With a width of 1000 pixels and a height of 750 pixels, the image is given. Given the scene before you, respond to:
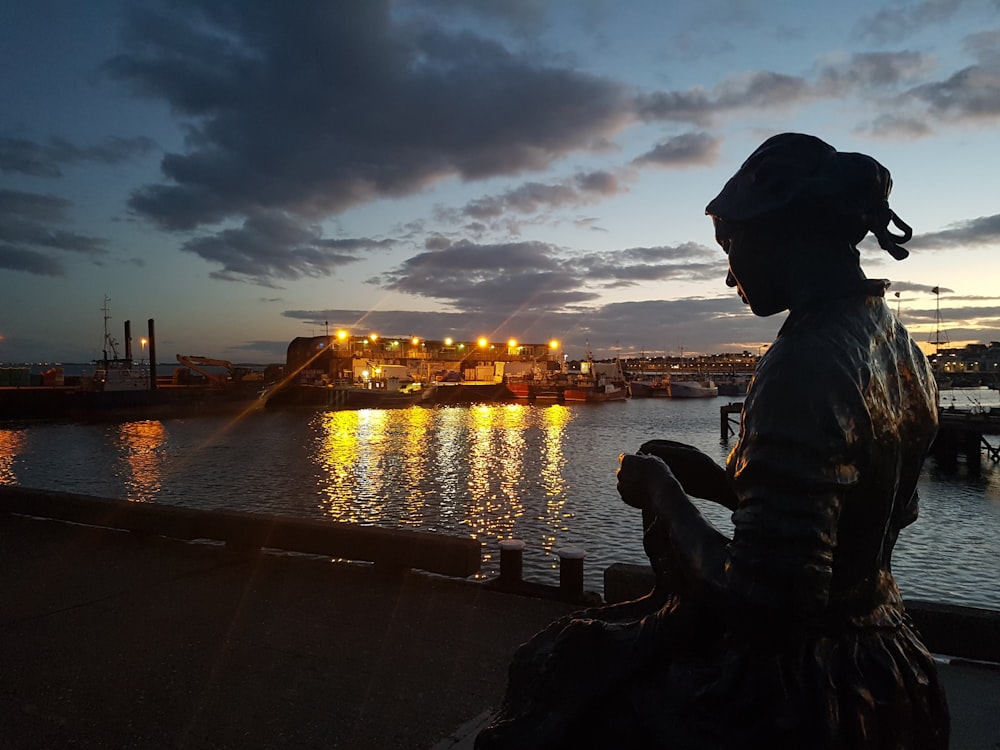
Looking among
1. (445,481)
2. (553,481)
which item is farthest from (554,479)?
(445,481)

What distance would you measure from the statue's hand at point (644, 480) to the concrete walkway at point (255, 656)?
3014mm

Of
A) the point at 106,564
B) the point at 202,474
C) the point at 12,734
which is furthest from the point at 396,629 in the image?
the point at 202,474

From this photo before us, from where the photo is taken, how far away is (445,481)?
83.7 ft

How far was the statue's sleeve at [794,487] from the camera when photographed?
1.54m

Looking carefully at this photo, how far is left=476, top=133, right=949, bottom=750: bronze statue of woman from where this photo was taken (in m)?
1.59

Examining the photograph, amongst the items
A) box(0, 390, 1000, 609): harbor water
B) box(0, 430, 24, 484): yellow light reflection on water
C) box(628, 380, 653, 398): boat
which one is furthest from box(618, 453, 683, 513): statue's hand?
box(628, 380, 653, 398): boat

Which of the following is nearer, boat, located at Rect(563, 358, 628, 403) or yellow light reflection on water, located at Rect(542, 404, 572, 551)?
yellow light reflection on water, located at Rect(542, 404, 572, 551)

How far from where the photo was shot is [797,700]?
1.69 m

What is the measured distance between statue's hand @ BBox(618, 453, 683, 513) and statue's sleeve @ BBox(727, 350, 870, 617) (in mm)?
A: 342

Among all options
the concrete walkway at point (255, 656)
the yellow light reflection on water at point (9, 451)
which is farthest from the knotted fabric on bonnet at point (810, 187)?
the yellow light reflection on water at point (9, 451)

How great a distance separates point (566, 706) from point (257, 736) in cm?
366

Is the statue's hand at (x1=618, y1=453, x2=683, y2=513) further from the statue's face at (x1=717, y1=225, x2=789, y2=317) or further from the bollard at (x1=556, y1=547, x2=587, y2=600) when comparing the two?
the bollard at (x1=556, y1=547, x2=587, y2=600)

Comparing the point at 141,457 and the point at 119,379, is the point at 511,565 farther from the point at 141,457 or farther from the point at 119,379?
the point at 119,379

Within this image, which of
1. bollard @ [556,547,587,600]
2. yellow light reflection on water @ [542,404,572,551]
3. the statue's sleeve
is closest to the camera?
the statue's sleeve
